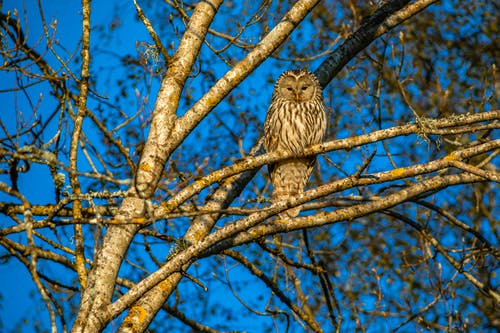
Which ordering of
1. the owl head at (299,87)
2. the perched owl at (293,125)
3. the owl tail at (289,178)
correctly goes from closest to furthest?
the perched owl at (293,125) → the owl head at (299,87) → the owl tail at (289,178)

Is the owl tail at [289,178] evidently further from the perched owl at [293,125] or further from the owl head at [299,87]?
A: the owl head at [299,87]

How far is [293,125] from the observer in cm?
693

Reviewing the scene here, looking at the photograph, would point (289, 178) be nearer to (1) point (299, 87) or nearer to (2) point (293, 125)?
(2) point (293, 125)

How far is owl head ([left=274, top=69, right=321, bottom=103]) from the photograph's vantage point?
710 cm

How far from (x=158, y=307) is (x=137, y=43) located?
7.69 feet

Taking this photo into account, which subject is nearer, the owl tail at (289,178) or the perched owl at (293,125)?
the perched owl at (293,125)

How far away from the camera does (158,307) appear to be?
4391mm

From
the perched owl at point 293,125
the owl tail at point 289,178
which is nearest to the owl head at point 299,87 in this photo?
the perched owl at point 293,125

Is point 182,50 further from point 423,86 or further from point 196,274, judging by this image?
point 423,86

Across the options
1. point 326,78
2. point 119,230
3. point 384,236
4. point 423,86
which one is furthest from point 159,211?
point 423,86

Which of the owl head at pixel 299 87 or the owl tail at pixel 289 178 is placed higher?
the owl head at pixel 299 87

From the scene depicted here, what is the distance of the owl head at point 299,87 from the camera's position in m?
7.10

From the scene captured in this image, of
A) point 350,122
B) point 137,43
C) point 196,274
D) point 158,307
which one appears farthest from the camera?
point 350,122

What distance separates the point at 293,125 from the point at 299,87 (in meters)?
Result: 0.52
